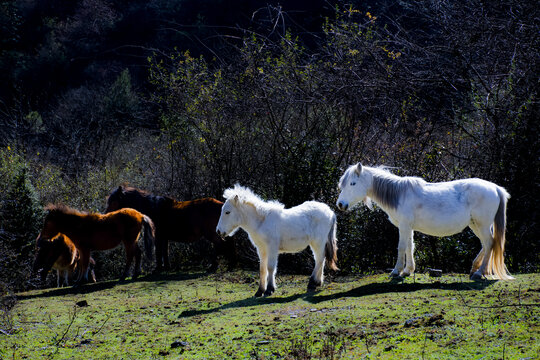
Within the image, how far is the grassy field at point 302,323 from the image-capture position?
579cm

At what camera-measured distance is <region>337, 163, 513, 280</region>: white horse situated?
8.91 m

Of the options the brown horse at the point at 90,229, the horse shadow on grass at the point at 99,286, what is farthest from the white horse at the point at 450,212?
the brown horse at the point at 90,229

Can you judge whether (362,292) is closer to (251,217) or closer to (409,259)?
(409,259)

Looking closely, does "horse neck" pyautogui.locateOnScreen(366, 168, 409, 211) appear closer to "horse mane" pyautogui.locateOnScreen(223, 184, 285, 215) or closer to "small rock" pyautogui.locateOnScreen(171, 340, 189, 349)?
"horse mane" pyautogui.locateOnScreen(223, 184, 285, 215)

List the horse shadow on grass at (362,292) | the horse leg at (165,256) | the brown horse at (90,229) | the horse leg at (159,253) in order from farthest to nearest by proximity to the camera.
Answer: the horse leg at (165,256) → the horse leg at (159,253) → the brown horse at (90,229) → the horse shadow on grass at (362,292)

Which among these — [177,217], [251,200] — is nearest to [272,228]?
[251,200]

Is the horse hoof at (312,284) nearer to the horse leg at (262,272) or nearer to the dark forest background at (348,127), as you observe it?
the horse leg at (262,272)

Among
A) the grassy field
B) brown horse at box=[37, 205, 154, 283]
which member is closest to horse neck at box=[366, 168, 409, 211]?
the grassy field

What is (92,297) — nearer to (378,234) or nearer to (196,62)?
(378,234)

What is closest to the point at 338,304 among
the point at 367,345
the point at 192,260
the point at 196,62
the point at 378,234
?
the point at 367,345

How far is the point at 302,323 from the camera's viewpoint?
6.94 m

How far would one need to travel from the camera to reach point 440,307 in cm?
708

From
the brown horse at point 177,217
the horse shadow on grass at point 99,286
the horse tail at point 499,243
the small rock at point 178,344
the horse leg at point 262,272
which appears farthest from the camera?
the brown horse at point 177,217

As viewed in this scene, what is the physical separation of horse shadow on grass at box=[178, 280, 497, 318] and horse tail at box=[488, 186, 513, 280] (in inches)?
15.3
